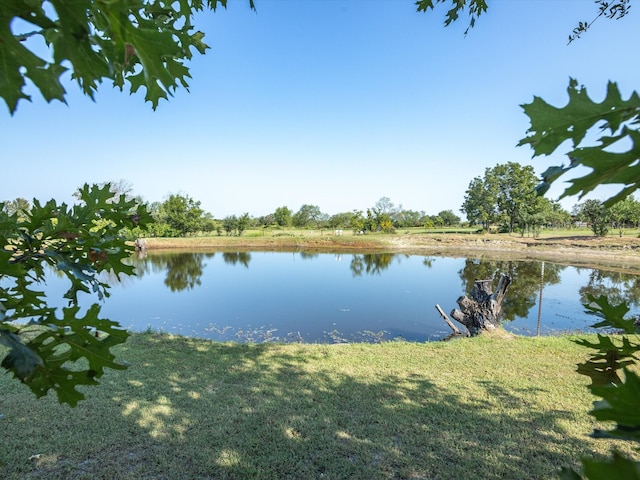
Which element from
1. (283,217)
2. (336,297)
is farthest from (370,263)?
(283,217)

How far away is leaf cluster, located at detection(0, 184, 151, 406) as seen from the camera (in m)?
0.80

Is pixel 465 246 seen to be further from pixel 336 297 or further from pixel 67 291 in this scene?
pixel 67 291

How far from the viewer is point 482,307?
745cm

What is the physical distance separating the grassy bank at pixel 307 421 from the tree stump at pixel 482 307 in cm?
195

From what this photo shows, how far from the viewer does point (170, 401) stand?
152 inches

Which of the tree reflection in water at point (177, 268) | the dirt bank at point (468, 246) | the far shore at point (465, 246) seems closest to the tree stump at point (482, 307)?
the tree reflection in water at point (177, 268)

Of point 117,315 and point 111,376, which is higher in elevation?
point 111,376

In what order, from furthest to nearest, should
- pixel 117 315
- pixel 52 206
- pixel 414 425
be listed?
1. pixel 117 315
2. pixel 414 425
3. pixel 52 206

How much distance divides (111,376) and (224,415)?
2001 millimetres

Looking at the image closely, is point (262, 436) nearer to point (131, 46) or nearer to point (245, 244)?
point (131, 46)

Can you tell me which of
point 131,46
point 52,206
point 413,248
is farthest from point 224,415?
point 413,248

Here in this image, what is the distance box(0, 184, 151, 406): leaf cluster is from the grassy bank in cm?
209

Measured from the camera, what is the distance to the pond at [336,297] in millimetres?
9695

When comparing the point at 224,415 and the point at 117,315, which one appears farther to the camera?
the point at 117,315
